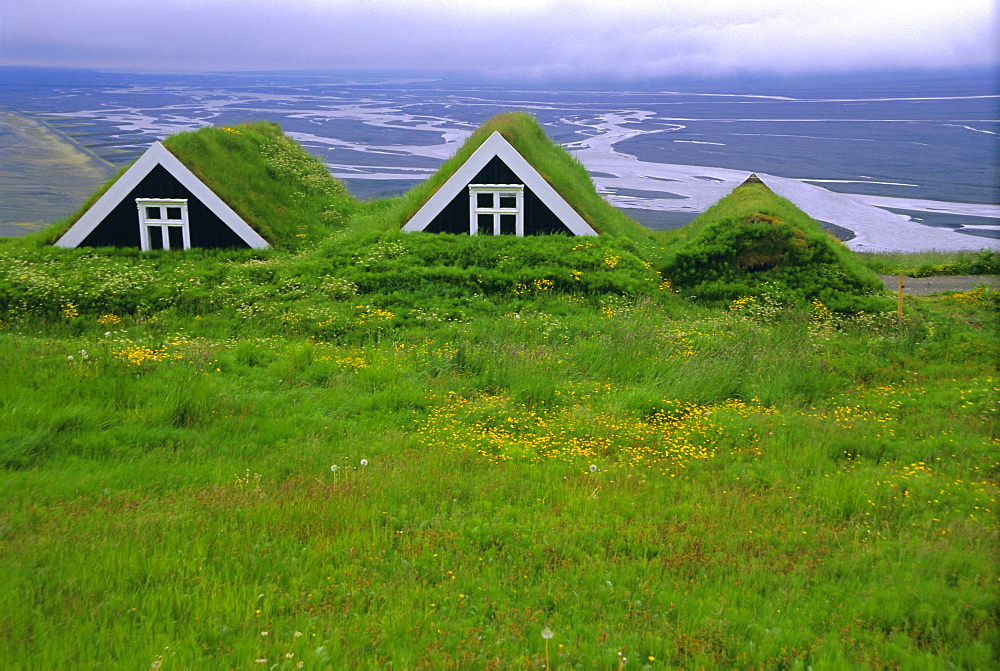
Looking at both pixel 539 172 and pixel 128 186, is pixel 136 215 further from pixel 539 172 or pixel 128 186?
pixel 539 172

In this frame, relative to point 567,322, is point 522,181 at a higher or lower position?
higher

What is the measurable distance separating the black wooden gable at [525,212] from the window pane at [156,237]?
706 cm

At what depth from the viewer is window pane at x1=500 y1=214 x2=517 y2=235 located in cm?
1943

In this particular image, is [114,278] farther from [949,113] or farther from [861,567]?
[949,113]

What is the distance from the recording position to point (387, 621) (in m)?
5.27

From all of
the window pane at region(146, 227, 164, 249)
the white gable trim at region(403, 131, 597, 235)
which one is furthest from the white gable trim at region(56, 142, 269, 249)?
the white gable trim at region(403, 131, 597, 235)

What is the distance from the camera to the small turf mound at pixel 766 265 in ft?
57.6

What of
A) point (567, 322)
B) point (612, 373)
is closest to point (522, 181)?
point (567, 322)

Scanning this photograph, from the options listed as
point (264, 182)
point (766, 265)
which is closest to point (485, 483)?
point (766, 265)

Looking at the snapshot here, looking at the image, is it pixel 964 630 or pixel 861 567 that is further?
pixel 861 567

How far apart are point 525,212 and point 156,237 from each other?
9861mm

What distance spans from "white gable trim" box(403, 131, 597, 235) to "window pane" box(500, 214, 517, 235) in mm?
920

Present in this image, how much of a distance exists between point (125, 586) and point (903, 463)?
8.43 metres

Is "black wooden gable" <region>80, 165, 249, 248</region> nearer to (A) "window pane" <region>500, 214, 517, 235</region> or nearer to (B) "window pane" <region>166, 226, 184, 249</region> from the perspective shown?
(B) "window pane" <region>166, 226, 184, 249</region>
